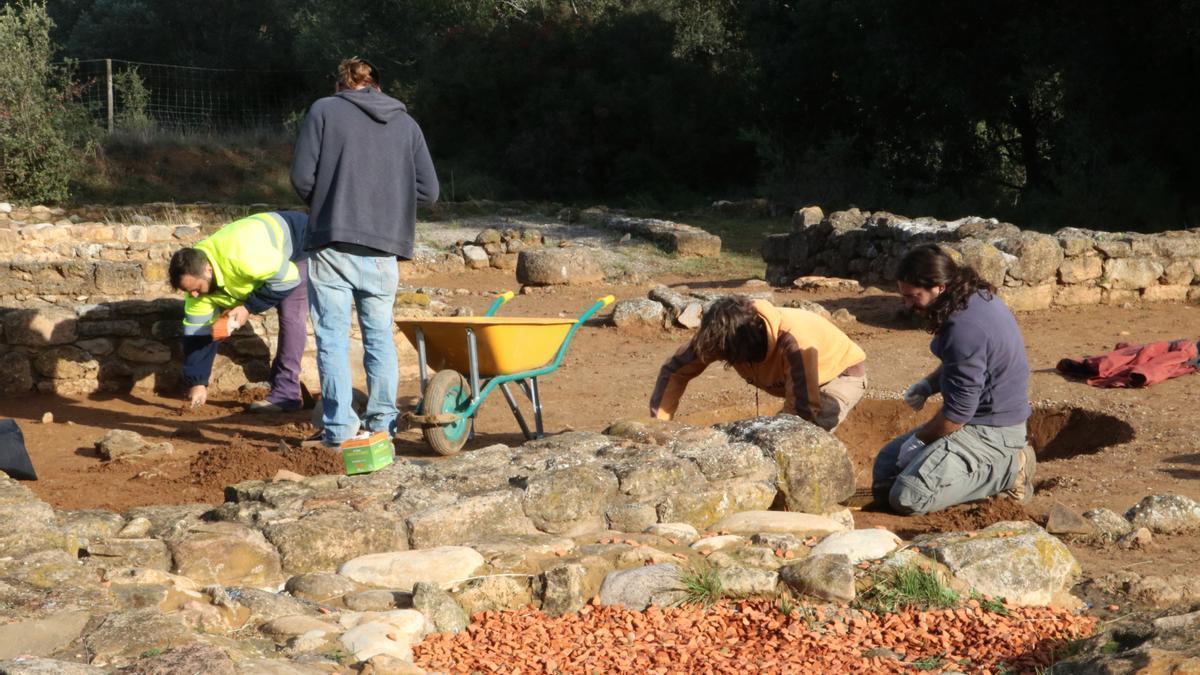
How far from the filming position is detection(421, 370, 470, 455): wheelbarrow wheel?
19.4ft

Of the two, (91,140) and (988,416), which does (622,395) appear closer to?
(988,416)

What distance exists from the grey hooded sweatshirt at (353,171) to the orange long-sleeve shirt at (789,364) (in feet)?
4.55

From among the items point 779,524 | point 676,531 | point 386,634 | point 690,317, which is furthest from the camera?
point 690,317

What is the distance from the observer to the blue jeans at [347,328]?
5.28m

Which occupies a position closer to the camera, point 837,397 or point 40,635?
point 40,635

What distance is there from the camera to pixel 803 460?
488cm

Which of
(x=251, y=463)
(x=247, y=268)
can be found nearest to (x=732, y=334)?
(x=251, y=463)

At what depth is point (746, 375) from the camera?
5805mm

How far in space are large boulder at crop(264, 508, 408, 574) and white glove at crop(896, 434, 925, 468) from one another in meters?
2.37

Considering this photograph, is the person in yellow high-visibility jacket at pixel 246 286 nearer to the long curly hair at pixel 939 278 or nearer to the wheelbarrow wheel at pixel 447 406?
the wheelbarrow wheel at pixel 447 406

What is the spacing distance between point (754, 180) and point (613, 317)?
16.9 metres

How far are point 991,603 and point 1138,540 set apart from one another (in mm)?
1179

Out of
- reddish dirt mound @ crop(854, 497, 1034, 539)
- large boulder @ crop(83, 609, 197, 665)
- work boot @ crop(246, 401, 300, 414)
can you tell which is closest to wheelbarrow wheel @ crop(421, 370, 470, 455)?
work boot @ crop(246, 401, 300, 414)

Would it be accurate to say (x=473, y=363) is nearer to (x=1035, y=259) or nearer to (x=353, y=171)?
(x=353, y=171)
